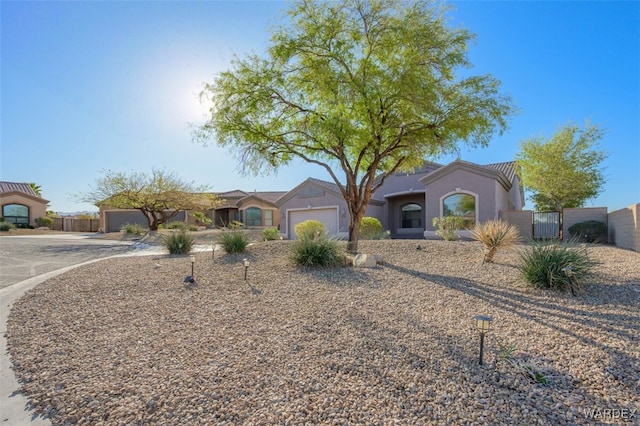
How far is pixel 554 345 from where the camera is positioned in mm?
4051

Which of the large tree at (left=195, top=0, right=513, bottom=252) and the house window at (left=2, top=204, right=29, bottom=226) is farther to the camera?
the house window at (left=2, top=204, right=29, bottom=226)

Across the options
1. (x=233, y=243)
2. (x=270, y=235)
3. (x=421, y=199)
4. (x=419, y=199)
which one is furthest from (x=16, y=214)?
(x=421, y=199)

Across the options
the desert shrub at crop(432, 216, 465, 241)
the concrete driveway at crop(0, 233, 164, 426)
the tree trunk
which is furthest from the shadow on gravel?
the desert shrub at crop(432, 216, 465, 241)

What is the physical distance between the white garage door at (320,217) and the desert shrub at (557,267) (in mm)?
14134

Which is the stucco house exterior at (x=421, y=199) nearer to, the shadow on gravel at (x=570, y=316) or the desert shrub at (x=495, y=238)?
the desert shrub at (x=495, y=238)

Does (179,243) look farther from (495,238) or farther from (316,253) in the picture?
(495,238)

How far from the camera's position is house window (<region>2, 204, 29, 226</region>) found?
100 ft

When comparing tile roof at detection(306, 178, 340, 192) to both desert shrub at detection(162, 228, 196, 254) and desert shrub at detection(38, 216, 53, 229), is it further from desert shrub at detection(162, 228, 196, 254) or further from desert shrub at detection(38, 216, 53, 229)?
desert shrub at detection(38, 216, 53, 229)

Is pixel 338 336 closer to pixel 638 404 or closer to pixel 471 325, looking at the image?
pixel 471 325

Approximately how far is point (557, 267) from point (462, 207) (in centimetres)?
1137

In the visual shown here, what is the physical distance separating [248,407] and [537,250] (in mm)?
6585

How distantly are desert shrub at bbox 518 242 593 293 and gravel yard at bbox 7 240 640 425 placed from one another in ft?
0.86

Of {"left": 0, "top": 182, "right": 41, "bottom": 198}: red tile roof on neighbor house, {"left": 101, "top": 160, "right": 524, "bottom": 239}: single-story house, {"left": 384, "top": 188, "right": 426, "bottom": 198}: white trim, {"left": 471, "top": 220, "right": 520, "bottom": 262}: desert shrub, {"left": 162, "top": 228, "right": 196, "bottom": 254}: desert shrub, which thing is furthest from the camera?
{"left": 0, "top": 182, "right": 41, "bottom": 198}: red tile roof on neighbor house

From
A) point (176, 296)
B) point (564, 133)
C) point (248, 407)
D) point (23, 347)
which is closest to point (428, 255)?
point (176, 296)
